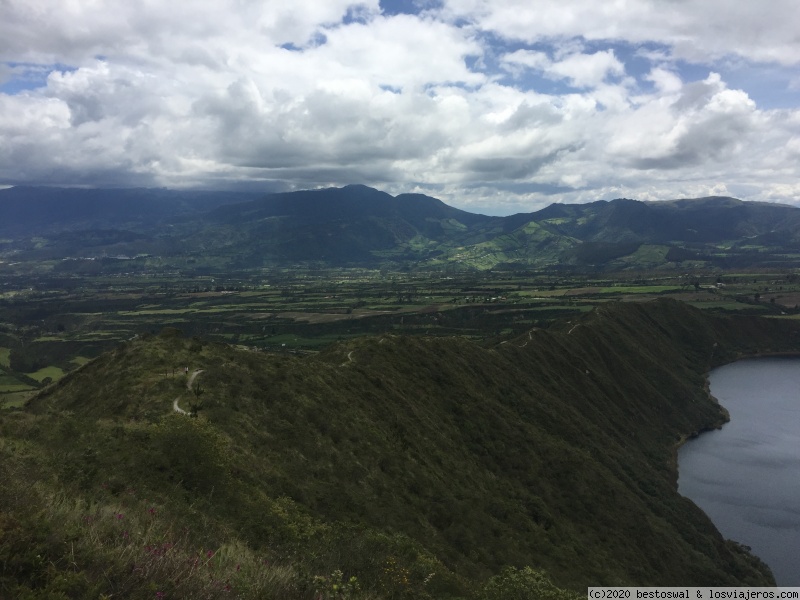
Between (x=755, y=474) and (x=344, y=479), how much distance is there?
10679 cm

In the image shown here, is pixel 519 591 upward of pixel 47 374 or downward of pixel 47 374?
upward

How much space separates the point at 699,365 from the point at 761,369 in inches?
1322

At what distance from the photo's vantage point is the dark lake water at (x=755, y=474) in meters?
85.6

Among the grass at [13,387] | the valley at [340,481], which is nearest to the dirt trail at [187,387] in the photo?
the valley at [340,481]

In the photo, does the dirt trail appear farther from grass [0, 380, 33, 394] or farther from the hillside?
grass [0, 380, 33, 394]

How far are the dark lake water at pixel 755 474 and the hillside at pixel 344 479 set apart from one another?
21.1ft

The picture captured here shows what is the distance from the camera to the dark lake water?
3371 inches

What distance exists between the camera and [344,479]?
141 ft

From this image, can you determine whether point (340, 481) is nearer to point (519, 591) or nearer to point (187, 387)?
point (187, 387)

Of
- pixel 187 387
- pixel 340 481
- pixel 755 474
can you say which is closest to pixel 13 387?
pixel 187 387

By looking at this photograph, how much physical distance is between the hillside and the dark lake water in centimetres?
644

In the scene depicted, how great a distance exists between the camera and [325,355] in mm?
84188

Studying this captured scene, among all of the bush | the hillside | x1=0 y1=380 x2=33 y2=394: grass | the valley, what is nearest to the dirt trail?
the valley

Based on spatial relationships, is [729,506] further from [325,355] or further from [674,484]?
[325,355]
